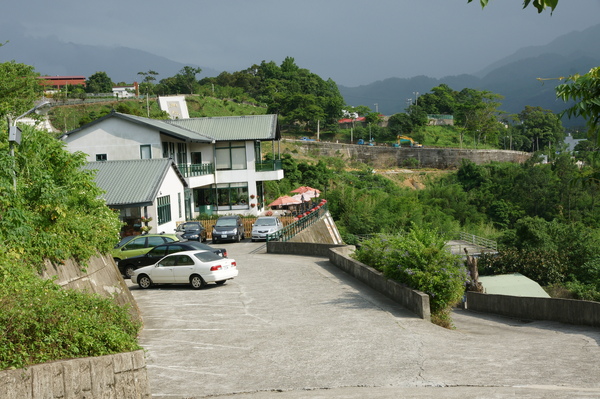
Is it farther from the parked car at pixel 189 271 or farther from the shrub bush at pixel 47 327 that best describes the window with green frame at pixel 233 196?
the shrub bush at pixel 47 327

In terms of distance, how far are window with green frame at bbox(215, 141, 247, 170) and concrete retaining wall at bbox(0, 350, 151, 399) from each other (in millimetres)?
40708

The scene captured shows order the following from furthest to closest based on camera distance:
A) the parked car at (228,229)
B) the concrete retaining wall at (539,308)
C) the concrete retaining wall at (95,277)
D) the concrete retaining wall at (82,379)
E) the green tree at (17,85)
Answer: the parked car at (228,229)
the green tree at (17,85)
the concrete retaining wall at (539,308)
the concrete retaining wall at (95,277)
the concrete retaining wall at (82,379)

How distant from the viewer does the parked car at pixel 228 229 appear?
3859 cm

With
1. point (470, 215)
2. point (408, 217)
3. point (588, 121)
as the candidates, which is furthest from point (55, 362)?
point (470, 215)

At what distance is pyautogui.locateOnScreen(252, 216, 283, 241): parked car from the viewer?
38719 millimetres

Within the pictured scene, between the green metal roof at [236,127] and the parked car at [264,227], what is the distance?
1036 centimetres

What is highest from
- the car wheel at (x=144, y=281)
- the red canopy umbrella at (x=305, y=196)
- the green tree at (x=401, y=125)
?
the green tree at (x=401, y=125)

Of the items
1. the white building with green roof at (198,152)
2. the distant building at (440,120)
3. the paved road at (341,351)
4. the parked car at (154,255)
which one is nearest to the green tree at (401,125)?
the distant building at (440,120)

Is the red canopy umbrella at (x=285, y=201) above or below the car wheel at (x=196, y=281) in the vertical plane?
above

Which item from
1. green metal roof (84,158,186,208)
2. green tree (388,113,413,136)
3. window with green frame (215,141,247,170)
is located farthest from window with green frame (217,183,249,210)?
green tree (388,113,413,136)

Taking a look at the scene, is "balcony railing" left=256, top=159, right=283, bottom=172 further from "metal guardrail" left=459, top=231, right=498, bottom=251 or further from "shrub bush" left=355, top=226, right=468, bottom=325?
"shrub bush" left=355, top=226, right=468, bottom=325

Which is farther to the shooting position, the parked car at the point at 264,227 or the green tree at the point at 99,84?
the green tree at the point at 99,84

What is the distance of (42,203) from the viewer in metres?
12.7

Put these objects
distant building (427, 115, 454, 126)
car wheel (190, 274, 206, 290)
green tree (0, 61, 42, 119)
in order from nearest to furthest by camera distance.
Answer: car wheel (190, 274, 206, 290)
green tree (0, 61, 42, 119)
distant building (427, 115, 454, 126)
